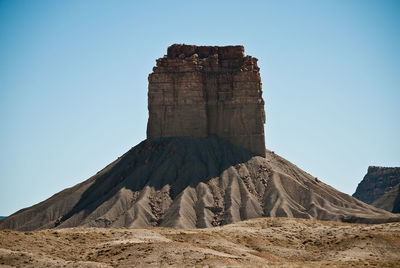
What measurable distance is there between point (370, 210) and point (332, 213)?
1626 centimetres

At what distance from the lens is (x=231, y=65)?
165 meters

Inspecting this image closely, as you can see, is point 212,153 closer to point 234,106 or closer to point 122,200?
point 234,106

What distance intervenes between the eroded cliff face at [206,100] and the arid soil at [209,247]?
65.4 metres

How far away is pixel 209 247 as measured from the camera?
3068 inches

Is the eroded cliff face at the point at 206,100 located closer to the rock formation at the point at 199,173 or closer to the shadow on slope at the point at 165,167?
the rock formation at the point at 199,173

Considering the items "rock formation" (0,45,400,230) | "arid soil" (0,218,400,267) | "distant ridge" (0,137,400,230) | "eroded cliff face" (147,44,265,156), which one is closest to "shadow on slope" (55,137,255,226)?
"distant ridge" (0,137,400,230)

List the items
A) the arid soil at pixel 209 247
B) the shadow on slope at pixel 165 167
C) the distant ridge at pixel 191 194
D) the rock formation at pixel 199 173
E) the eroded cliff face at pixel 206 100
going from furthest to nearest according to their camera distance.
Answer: the eroded cliff face at pixel 206 100, the shadow on slope at pixel 165 167, the rock formation at pixel 199 173, the distant ridge at pixel 191 194, the arid soil at pixel 209 247

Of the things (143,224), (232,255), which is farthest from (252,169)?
(232,255)

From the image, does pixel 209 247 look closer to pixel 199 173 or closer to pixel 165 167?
pixel 199 173

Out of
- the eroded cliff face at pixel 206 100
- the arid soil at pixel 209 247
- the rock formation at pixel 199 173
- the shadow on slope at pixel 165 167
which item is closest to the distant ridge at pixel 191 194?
the shadow on slope at pixel 165 167

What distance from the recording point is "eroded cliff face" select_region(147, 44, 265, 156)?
159 metres

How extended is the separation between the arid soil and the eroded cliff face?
215 feet

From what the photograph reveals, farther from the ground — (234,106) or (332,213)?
(234,106)

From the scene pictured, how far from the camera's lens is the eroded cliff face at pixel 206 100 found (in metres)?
159
